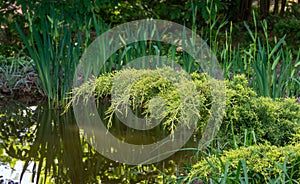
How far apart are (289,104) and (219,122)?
1.38 ft

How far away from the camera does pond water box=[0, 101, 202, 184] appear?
3.18 metres

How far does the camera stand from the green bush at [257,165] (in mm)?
2316

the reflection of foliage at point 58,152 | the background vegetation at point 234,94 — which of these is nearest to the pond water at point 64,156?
the reflection of foliage at point 58,152

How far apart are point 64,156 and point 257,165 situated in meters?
1.62

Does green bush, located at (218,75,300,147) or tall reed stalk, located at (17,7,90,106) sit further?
tall reed stalk, located at (17,7,90,106)

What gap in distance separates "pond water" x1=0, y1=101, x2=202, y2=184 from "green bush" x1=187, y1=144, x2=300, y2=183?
457 millimetres

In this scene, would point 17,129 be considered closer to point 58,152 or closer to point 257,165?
point 58,152

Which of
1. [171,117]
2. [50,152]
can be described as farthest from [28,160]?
[171,117]

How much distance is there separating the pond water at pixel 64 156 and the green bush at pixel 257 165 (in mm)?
457

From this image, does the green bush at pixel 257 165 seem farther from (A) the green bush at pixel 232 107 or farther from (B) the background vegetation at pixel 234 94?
(A) the green bush at pixel 232 107

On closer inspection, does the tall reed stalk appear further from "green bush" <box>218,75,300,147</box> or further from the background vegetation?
"green bush" <box>218,75,300,147</box>

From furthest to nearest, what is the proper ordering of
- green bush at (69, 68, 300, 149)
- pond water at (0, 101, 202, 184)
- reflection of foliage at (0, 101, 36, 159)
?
reflection of foliage at (0, 101, 36, 159)
pond water at (0, 101, 202, 184)
green bush at (69, 68, 300, 149)

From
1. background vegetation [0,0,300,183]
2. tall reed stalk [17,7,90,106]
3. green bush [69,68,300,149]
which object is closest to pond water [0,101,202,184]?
background vegetation [0,0,300,183]

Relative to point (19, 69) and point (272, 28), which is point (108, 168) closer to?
point (19, 69)
